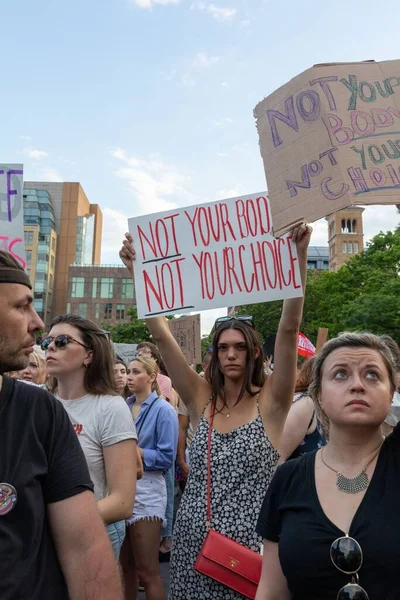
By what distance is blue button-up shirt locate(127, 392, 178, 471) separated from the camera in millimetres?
4227

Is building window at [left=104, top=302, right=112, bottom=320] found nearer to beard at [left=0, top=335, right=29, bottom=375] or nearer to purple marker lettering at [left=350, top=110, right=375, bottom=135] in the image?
purple marker lettering at [left=350, top=110, right=375, bottom=135]

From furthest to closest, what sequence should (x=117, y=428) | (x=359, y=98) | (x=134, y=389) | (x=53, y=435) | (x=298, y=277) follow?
(x=134, y=389)
(x=298, y=277)
(x=117, y=428)
(x=359, y=98)
(x=53, y=435)

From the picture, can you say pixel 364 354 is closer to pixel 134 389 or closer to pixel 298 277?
pixel 298 277

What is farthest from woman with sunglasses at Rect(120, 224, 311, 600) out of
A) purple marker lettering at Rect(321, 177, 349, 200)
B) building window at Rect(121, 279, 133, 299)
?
building window at Rect(121, 279, 133, 299)

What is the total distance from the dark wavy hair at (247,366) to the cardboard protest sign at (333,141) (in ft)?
2.02

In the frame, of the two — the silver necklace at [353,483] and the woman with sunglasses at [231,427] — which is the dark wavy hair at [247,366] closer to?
the woman with sunglasses at [231,427]

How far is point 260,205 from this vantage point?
10.5ft

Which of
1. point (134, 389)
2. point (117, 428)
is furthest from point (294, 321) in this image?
point (134, 389)

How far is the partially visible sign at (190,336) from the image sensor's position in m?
6.95

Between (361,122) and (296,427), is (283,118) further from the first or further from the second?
(296,427)

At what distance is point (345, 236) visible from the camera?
9625cm

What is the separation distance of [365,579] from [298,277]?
61.5 inches

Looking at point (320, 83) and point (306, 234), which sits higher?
point (320, 83)

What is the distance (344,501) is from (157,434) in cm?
283
